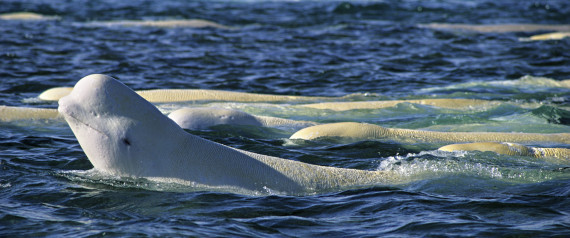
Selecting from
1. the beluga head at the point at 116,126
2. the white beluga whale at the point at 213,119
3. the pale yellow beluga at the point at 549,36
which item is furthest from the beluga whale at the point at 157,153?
the pale yellow beluga at the point at 549,36

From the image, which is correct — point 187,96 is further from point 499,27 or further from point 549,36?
point 499,27

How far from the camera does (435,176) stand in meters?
7.51

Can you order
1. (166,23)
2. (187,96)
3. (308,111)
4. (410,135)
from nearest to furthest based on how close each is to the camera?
(410,135), (308,111), (187,96), (166,23)

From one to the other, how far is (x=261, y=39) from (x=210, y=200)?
17.6 m

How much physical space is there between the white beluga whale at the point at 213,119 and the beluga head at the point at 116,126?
3990mm

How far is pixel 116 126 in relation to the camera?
6160 mm

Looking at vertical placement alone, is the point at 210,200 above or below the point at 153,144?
below

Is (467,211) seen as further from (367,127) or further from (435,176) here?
(367,127)

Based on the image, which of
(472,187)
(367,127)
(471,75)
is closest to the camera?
(472,187)

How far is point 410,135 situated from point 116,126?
521cm

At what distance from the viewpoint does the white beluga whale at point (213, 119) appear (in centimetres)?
1058

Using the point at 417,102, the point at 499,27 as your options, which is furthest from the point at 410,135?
the point at 499,27

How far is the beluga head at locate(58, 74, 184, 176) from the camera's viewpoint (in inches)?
239

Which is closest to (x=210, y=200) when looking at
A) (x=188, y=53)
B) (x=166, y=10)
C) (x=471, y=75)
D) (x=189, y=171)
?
(x=189, y=171)
